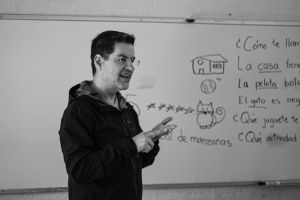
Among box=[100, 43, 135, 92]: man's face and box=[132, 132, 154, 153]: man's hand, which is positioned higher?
box=[100, 43, 135, 92]: man's face

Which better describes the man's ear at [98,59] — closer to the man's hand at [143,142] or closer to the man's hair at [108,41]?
the man's hair at [108,41]

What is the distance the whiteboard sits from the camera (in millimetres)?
1852

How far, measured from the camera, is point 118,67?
1117 millimetres

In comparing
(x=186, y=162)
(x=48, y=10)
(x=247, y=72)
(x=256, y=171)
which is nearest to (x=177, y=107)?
(x=186, y=162)

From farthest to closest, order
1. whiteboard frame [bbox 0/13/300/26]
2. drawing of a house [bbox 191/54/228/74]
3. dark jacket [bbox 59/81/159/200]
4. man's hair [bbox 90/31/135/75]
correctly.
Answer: drawing of a house [bbox 191/54/228/74] < whiteboard frame [bbox 0/13/300/26] < man's hair [bbox 90/31/135/75] < dark jacket [bbox 59/81/159/200]

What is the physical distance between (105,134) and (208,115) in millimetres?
1088

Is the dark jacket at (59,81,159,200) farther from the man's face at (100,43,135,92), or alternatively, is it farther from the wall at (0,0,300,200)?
the wall at (0,0,300,200)

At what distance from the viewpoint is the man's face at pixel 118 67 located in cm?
111

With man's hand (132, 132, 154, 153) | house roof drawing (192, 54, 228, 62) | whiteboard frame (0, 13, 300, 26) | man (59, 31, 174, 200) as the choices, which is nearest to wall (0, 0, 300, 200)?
whiteboard frame (0, 13, 300, 26)

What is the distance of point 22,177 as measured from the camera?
186 cm

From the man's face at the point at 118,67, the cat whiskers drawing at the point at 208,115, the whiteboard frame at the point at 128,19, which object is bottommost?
the cat whiskers drawing at the point at 208,115

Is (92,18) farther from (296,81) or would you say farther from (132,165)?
(296,81)

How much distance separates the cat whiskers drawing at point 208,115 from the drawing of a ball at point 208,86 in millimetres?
75

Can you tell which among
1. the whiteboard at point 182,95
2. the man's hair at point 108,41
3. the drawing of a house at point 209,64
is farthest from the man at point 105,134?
the drawing of a house at point 209,64
